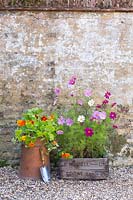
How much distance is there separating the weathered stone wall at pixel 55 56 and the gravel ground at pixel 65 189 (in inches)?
29.4

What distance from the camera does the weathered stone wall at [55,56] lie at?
233 inches

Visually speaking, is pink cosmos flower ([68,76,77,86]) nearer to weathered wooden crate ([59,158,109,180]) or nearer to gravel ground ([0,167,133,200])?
weathered wooden crate ([59,158,109,180])

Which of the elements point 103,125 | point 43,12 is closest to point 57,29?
point 43,12

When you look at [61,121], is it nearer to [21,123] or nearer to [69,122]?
[69,122]

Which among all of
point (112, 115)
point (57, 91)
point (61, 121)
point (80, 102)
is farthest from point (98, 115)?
point (57, 91)

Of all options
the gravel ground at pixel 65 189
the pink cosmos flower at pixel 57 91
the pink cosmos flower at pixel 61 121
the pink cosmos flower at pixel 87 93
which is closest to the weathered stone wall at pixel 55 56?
the pink cosmos flower at pixel 57 91

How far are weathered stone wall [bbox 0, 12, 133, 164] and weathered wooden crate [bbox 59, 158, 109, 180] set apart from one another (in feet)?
2.65

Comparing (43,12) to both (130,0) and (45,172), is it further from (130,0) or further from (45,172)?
(45,172)

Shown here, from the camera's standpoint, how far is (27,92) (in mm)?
5973

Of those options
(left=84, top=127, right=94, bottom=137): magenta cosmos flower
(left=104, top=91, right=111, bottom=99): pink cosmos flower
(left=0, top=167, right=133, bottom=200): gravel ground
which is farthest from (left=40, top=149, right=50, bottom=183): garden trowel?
(left=104, top=91, right=111, bottom=99): pink cosmos flower

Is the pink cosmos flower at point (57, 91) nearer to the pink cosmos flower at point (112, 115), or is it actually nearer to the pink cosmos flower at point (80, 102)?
the pink cosmos flower at point (80, 102)

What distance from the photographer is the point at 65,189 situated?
205 inches

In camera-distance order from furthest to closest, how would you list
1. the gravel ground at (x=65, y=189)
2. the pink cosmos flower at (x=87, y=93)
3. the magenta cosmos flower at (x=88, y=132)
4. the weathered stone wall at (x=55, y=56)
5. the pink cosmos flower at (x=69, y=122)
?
the weathered stone wall at (x=55, y=56), the pink cosmos flower at (x=87, y=93), the pink cosmos flower at (x=69, y=122), the magenta cosmos flower at (x=88, y=132), the gravel ground at (x=65, y=189)

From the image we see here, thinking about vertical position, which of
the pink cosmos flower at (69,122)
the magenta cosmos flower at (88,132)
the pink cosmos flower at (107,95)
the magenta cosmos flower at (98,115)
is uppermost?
the pink cosmos flower at (107,95)
